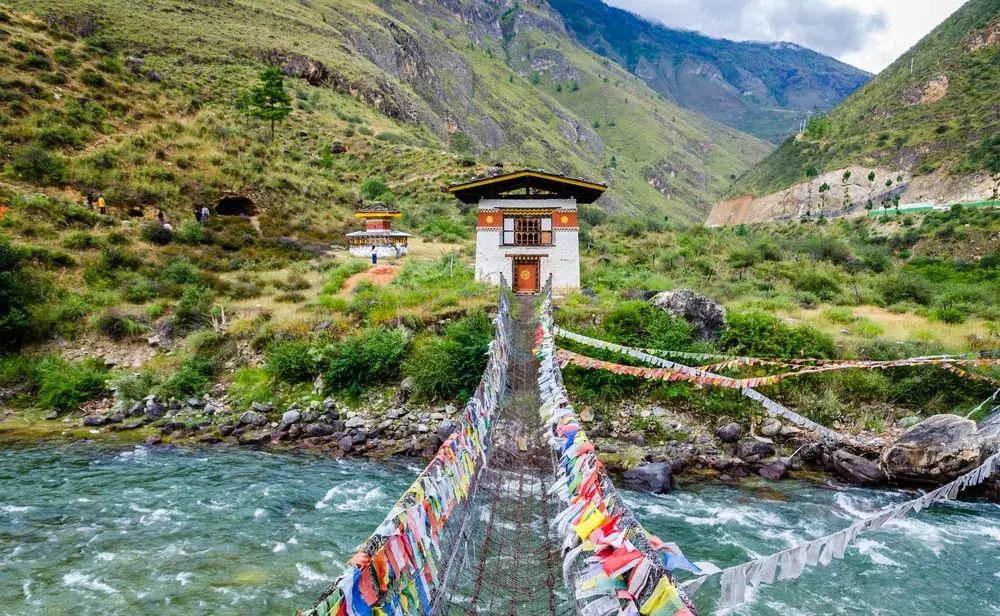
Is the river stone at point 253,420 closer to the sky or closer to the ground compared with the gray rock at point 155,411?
closer to the ground

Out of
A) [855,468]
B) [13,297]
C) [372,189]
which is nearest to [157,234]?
[13,297]

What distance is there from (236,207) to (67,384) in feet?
55.7

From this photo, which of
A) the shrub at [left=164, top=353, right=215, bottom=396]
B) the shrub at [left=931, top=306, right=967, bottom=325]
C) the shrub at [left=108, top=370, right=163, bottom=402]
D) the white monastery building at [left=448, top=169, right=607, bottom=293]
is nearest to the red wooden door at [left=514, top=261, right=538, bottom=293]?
the white monastery building at [left=448, top=169, right=607, bottom=293]

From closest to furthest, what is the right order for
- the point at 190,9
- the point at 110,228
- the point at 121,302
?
1. the point at 121,302
2. the point at 110,228
3. the point at 190,9

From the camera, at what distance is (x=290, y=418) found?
1266cm

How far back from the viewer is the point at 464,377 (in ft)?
43.0

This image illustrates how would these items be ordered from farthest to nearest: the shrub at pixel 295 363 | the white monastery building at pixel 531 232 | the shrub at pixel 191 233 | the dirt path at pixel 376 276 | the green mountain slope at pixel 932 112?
the green mountain slope at pixel 932 112, the shrub at pixel 191 233, the dirt path at pixel 376 276, the white monastery building at pixel 531 232, the shrub at pixel 295 363

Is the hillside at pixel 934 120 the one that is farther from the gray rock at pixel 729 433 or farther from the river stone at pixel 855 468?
the gray rock at pixel 729 433

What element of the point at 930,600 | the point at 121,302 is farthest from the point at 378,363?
the point at 930,600

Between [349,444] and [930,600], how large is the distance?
35.4ft

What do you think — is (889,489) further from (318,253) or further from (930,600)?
(318,253)

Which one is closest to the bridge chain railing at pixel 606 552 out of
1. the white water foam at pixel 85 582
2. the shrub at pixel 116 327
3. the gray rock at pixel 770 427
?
the white water foam at pixel 85 582

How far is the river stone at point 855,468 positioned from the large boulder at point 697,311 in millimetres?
4833

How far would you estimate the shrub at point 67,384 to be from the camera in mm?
13141
